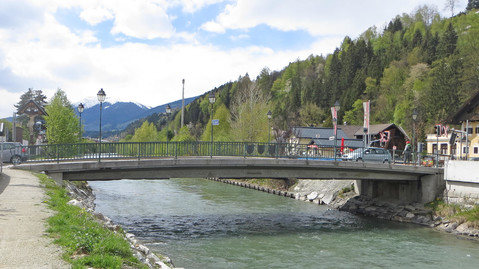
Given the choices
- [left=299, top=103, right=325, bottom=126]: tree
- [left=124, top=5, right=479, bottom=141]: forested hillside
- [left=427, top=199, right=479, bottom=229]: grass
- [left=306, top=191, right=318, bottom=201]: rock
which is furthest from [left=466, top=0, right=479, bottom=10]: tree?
[left=427, top=199, right=479, bottom=229]: grass

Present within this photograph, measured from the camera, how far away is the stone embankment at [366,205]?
2594cm

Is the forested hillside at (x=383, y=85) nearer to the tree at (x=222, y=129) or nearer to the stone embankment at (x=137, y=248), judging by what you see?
the tree at (x=222, y=129)

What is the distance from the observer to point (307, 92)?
12975 centimetres

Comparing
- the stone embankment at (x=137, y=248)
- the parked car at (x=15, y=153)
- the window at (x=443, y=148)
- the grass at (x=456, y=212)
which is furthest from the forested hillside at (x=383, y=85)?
the stone embankment at (x=137, y=248)

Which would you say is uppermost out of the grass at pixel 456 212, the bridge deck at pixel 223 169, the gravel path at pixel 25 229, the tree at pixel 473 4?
the tree at pixel 473 4

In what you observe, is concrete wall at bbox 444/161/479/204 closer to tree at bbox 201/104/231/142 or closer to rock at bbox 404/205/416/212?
rock at bbox 404/205/416/212

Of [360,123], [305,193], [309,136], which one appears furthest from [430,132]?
[305,193]

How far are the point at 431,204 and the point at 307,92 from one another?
335ft

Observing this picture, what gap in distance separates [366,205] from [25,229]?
2699cm

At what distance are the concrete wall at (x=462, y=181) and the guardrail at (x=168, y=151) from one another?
7.58ft

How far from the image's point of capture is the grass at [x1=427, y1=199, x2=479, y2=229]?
24691 mm

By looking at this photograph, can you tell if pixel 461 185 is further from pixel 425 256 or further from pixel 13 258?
pixel 13 258

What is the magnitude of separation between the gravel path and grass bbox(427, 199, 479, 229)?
2177cm

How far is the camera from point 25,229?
34.9 feet
